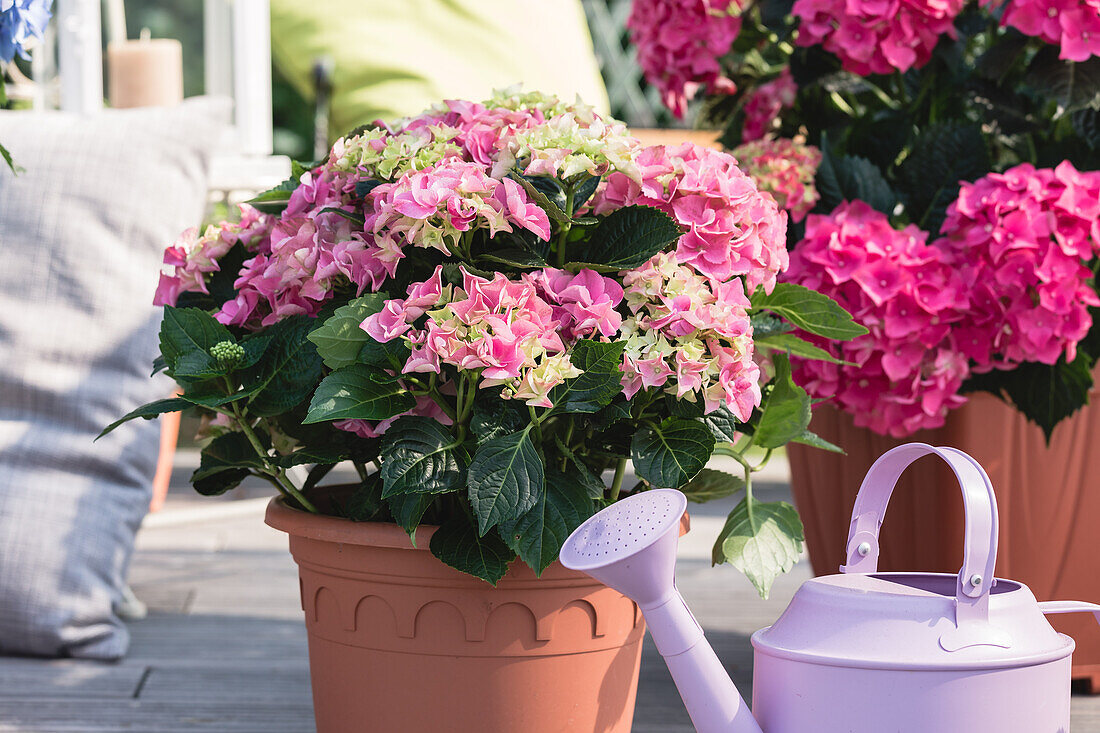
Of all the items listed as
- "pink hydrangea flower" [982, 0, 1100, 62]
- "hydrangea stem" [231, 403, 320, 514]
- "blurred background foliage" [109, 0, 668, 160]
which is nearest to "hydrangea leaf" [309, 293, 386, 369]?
"hydrangea stem" [231, 403, 320, 514]

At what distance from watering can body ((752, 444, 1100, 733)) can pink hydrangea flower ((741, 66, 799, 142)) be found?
82 cm

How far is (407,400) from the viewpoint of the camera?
81 cm

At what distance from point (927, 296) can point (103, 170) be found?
102cm

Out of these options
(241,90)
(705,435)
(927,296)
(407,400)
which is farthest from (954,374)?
(241,90)

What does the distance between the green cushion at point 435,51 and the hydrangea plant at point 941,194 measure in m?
0.95

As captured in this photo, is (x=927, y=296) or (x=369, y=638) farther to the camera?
(x=927, y=296)

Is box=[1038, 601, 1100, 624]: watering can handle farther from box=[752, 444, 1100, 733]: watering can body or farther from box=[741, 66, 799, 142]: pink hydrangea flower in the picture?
box=[741, 66, 799, 142]: pink hydrangea flower

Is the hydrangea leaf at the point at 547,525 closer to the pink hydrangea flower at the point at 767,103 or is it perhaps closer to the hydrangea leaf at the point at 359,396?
the hydrangea leaf at the point at 359,396

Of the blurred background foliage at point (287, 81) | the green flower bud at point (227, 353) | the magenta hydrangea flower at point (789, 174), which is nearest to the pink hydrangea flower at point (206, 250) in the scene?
the green flower bud at point (227, 353)

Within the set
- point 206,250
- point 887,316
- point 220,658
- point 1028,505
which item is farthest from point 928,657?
point 220,658

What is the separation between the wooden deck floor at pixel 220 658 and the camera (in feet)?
3.73

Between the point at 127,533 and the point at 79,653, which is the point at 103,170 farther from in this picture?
the point at 79,653

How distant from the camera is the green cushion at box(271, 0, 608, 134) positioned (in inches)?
92.5

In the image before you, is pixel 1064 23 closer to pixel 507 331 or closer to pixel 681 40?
pixel 681 40
